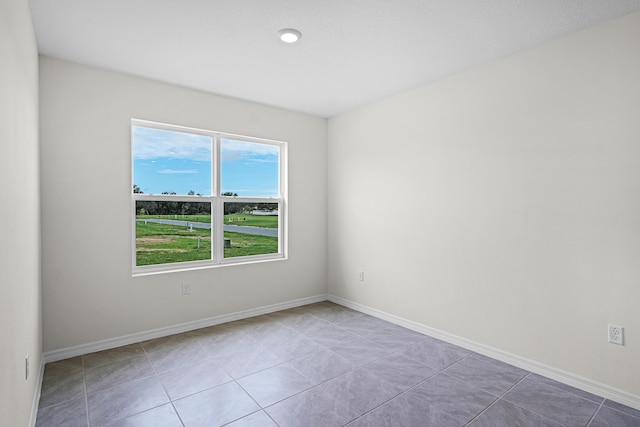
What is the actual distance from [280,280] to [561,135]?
324cm

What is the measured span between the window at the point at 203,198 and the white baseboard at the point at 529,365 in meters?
1.85

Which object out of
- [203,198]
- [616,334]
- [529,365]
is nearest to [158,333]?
[203,198]

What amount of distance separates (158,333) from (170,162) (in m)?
1.75

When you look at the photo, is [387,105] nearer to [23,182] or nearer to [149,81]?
[149,81]

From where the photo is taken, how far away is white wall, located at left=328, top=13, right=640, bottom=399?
229 cm

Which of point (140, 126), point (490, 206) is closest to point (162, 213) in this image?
point (140, 126)

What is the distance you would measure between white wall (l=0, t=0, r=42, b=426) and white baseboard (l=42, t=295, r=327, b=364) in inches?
29.5

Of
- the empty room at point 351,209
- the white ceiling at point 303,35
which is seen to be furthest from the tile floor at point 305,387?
the white ceiling at point 303,35

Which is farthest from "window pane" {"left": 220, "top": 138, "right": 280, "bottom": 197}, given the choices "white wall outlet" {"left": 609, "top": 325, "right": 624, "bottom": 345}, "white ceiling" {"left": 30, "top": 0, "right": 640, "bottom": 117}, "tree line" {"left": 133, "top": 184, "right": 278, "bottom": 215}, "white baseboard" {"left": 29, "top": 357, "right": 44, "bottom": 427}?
"white wall outlet" {"left": 609, "top": 325, "right": 624, "bottom": 345}

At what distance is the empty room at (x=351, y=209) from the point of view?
7.13ft

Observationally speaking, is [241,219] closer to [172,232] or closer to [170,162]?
[172,232]

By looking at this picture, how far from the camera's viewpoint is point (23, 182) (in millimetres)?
1894

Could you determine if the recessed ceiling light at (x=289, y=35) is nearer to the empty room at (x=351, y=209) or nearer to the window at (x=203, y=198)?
the empty room at (x=351, y=209)

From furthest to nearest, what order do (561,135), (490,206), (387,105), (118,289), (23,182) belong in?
(387,105) < (118,289) < (490,206) < (561,135) < (23,182)
